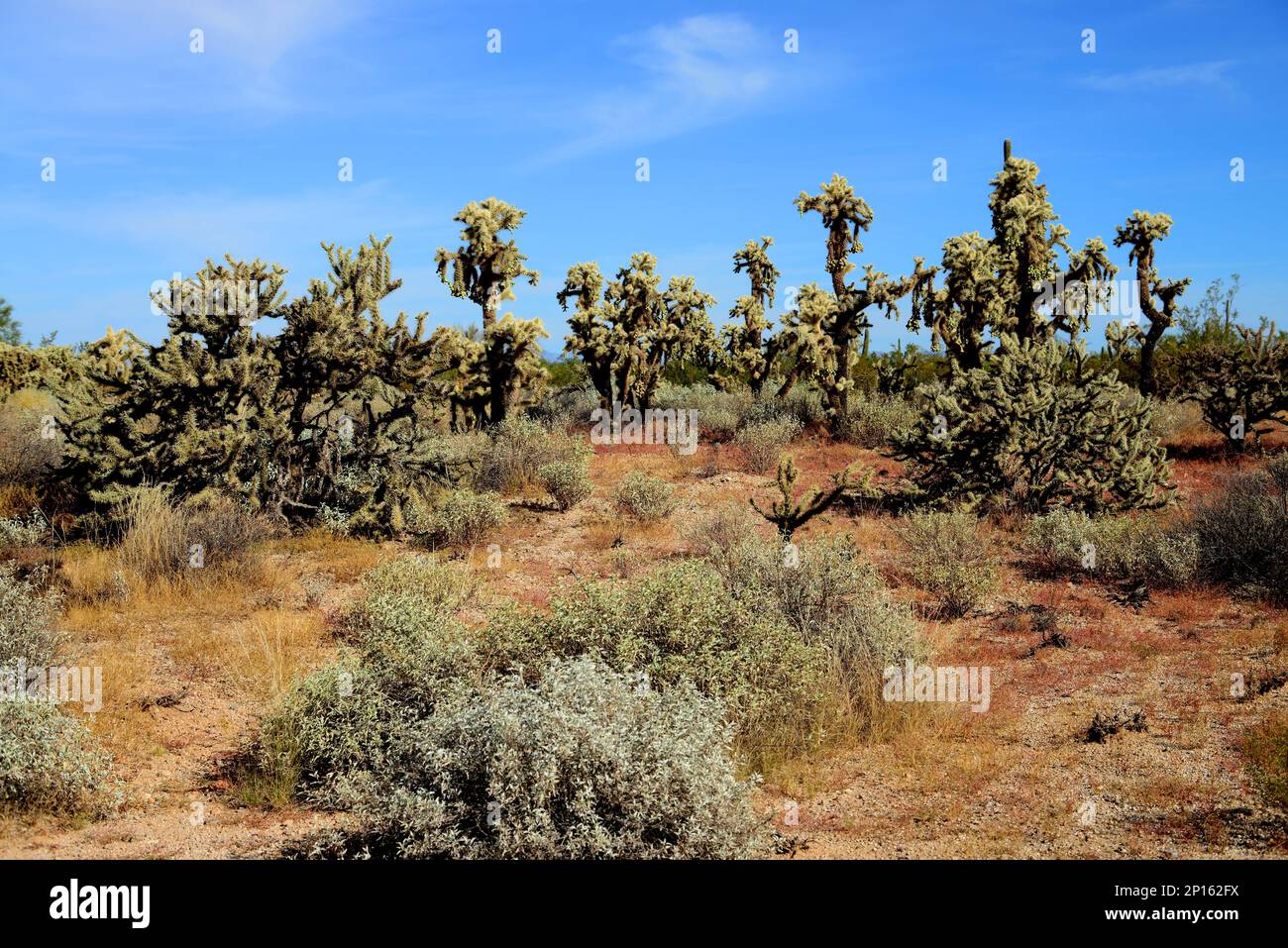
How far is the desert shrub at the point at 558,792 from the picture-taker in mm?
4598

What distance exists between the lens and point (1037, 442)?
47.1ft

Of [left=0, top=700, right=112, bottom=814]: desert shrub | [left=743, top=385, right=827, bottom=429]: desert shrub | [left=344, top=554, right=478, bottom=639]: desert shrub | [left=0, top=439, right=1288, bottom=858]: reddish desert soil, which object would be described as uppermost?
[left=743, top=385, right=827, bottom=429]: desert shrub

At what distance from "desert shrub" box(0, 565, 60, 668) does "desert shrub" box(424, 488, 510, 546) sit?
5552mm

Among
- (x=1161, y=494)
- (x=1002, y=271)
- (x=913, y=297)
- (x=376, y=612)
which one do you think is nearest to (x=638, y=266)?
(x=913, y=297)

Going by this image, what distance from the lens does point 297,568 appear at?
37.7ft

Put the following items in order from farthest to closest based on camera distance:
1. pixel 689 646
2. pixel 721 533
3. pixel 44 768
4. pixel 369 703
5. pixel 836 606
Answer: pixel 721 533, pixel 836 606, pixel 689 646, pixel 369 703, pixel 44 768

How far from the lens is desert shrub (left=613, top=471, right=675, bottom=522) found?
48.0 ft

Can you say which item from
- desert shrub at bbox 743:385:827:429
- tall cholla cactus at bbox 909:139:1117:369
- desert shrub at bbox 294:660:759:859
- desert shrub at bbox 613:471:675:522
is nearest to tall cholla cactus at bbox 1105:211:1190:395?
tall cholla cactus at bbox 909:139:1117:369

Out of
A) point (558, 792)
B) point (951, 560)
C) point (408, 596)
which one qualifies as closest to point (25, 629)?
point (408, 596)

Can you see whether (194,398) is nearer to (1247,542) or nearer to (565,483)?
(565,483)

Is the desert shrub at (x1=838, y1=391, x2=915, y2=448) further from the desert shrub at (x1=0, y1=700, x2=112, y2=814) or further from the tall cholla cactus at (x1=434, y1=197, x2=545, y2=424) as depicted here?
the desert shrub at (x1=0, y1=700, x2=112, y2=814)

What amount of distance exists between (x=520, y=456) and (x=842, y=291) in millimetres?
9627
